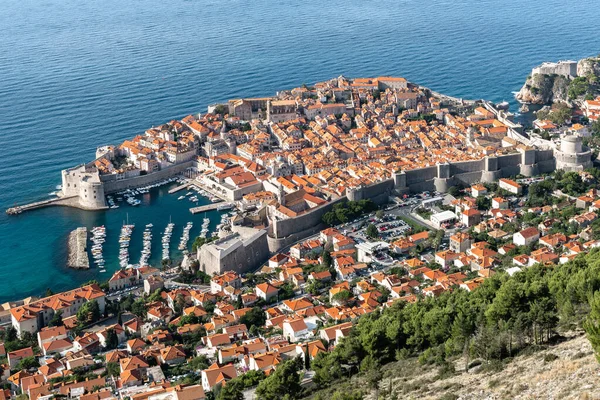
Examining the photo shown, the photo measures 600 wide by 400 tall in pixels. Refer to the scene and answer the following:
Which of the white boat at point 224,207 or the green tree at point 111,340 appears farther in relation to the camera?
the white boat at point 224,207

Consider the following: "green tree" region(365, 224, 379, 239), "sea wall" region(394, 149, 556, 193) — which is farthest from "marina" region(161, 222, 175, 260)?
"sea wall" region(394, 149, 556, 193)

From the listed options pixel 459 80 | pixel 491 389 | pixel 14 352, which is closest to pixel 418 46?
pixel 459 80

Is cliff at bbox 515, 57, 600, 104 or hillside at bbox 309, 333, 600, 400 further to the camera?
cliff at bbox 515, 57, 600, 104

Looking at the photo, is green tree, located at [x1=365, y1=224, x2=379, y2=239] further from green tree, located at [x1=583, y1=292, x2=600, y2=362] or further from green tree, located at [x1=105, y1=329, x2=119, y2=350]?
green tree, located at [x1=583, y1=292, x2=600, y2=362]

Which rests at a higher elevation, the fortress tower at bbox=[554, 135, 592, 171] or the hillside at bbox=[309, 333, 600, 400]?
the hillside at bbox=[309, 333, 600, 400]

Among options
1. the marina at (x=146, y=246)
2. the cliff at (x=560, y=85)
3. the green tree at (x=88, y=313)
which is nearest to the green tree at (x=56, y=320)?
the green tree at (x=88, y=313)

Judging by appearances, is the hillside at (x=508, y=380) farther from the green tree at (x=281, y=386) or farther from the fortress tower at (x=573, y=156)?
the fortress tower at (x=573, y=156)
